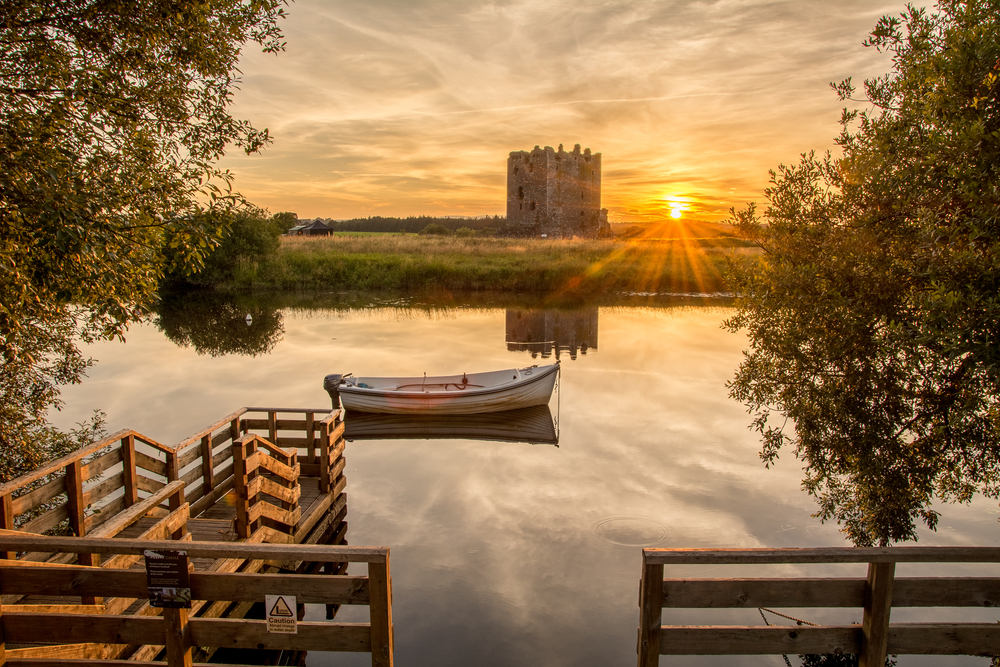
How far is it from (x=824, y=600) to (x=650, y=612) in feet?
4.15

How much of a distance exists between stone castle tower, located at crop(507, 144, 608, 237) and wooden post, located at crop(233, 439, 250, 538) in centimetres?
5398

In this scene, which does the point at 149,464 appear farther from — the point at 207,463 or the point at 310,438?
the point at 310,438

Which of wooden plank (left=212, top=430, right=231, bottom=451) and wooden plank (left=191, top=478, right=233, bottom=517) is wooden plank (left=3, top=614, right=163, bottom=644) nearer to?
wooden plank (left=191, top=478, right=233, bottom=517)

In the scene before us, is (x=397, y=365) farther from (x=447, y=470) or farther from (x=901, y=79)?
(x=901, y=79)

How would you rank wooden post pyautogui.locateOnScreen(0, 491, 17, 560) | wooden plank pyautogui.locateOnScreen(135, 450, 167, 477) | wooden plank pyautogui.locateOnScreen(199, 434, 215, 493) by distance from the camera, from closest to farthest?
wooden post pyautogui.locateOnScreen(0, 491, 17, 560), wooden plank pyautogui.locateOnScreen(135, 450, 167, 477), wooden plank pyautogui.locateOnScreen(199, 434, 215, 493)

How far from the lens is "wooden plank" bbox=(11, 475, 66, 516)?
553 centimetres

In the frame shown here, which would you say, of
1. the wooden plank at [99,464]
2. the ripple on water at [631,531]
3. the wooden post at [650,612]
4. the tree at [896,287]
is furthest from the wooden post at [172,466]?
the tree at [896,287]

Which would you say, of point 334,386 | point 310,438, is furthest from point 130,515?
point 334,386

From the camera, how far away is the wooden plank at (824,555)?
4.20 metres

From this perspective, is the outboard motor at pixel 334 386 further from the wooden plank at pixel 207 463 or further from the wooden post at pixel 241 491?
the wooden post at pixel 241 491

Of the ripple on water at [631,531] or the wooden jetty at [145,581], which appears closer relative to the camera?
the wooden jetty at [145,581]

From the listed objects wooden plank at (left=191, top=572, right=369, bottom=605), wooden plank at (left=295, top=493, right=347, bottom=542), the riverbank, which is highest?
the riverbank

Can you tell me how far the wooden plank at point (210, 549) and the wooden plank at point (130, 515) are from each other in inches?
39.4

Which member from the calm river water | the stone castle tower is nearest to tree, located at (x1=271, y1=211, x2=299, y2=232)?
the stone castle tower
